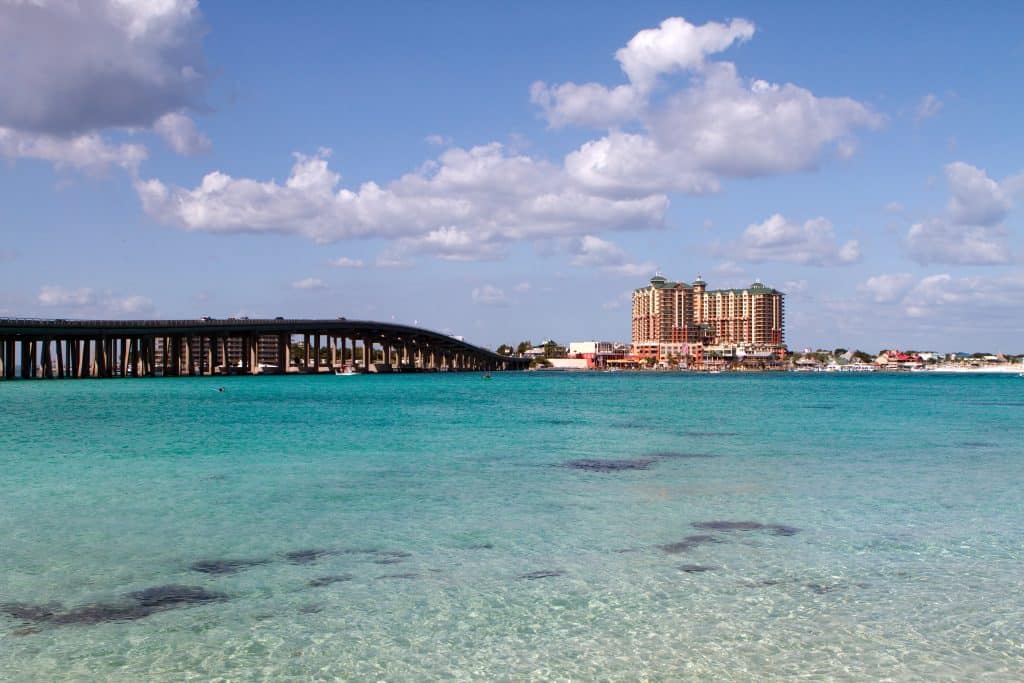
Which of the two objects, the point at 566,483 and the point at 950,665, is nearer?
the point at 950,665

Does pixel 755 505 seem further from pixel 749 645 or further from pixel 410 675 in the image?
pixel 410 675

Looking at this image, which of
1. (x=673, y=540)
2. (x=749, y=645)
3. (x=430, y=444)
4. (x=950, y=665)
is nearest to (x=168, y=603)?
(x=749, y=645)

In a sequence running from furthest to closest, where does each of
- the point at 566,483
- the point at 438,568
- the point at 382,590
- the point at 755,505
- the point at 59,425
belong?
the point at 59,425
the point at 566,483
the point at 755,505
the point at 438,568
the point at 382,590

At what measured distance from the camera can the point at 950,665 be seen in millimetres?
9773

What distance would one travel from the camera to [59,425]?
44844 millimetres

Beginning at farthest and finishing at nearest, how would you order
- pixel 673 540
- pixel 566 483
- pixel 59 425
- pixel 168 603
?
pixel 59 425, pixel 566 483, pixel 673 540, pixel 168 603

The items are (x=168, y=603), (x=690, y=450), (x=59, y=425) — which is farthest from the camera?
(x=59, y=425)

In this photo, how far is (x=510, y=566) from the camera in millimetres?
14328

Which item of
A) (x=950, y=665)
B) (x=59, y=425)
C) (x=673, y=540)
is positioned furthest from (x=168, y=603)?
(x=59, y=425)

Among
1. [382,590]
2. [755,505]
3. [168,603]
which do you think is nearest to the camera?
[168,603]

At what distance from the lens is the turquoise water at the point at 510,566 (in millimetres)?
10055

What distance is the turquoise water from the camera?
1005 cm

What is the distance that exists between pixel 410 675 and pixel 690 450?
84.5 feet

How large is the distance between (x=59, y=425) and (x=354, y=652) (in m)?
40.5
